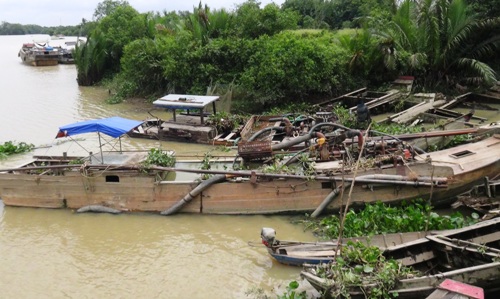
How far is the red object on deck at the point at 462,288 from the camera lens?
5.64 metres

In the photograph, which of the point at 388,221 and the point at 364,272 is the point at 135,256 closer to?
the point at 364,272

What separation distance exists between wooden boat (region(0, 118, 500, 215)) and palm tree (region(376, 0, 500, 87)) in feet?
31.4

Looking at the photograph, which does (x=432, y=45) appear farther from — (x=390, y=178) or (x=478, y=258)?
(x=478, y=258)

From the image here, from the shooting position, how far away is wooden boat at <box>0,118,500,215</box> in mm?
9758

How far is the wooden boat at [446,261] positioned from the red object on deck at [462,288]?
0.61 ft

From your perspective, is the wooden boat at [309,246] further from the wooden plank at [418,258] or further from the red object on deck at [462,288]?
the red object on deck at [462,288]

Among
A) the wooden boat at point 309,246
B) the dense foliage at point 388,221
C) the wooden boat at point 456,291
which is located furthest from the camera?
the dense foliage at point 388,221

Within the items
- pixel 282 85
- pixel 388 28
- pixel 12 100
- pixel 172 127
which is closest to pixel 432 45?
pixel 388 28

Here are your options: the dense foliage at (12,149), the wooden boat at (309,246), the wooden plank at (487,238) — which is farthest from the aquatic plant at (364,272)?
the dense foliage at (12,149)

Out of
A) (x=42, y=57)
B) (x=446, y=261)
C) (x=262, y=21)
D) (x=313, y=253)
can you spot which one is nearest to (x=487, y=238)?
(x=446, y=261)

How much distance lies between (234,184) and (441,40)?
1442cm

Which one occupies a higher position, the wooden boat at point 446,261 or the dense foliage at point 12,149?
the wooden boat at point 446,261

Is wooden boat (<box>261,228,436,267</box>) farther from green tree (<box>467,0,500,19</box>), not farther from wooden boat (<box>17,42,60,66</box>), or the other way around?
wooden boat (<box>17,42,60,66</box>)

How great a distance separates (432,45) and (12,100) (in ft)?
76.0
